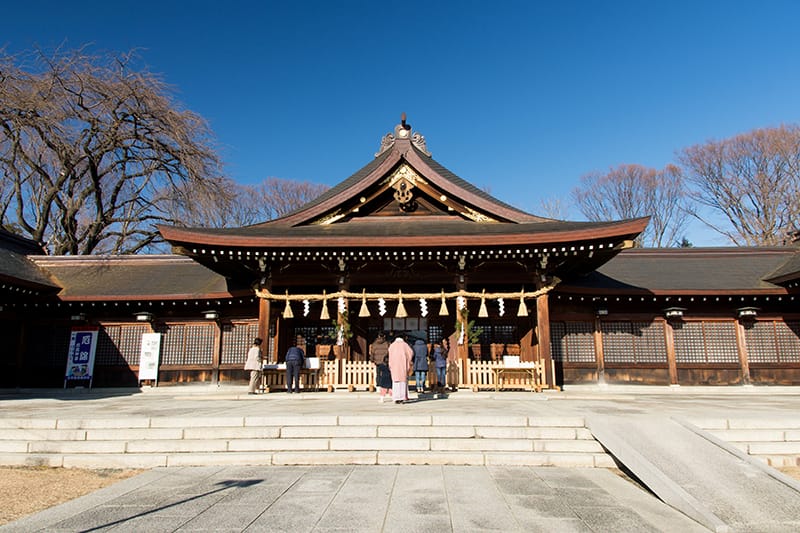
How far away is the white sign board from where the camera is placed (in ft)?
56.8

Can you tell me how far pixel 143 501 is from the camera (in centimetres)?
566

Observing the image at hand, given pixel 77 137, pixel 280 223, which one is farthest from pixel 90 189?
pixel 280 223

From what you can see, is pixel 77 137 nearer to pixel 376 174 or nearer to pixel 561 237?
pixel 376 174

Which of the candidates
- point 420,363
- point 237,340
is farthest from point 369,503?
point 237,340

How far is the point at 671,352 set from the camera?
17031 mm

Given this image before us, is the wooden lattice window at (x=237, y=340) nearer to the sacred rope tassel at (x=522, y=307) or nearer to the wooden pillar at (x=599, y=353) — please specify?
the sacred rope tassel at (x=522, y=307)

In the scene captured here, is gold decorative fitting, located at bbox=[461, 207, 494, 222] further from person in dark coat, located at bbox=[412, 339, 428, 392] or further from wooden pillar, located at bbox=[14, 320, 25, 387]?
wooden pillar, located at bbox=[14, 320, 25, 387]

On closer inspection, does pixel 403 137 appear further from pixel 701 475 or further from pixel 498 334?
pixel 701 475

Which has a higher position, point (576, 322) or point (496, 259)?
point (496, 259)

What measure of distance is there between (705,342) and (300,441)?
15.3m

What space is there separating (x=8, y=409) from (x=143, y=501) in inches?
314

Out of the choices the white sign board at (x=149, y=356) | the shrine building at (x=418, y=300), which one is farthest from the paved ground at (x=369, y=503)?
the white sign board at (x=149, y=356)

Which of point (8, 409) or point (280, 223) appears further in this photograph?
point (280, 223)

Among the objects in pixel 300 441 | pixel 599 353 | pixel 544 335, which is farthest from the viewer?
pixel 599 353
